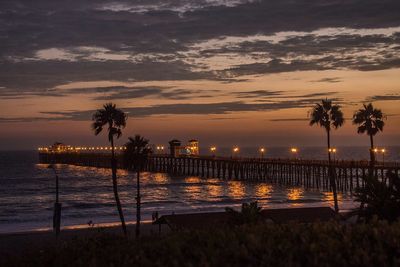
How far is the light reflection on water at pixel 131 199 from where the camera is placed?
52.7 m

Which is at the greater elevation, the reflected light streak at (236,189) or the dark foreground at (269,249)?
the dark foreground at (269,249)

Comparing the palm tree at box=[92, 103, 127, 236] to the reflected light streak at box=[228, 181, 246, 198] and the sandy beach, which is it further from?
the reflected light streak at box=[228, 181, 246, 198]

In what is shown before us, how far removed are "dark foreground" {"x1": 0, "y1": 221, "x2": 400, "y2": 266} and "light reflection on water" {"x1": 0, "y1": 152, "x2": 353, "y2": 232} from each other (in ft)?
121

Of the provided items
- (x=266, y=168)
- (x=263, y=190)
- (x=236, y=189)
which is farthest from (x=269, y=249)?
(x=266, y=168)

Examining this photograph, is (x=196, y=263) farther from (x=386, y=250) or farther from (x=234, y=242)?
(x=386, y=250)

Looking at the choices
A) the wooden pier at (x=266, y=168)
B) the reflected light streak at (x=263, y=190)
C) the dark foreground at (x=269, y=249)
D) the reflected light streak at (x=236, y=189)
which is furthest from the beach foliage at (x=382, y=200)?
the reflected light streak at (x=236, y=189)

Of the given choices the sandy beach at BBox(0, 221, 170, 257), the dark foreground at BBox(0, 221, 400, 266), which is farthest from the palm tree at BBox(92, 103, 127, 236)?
the dark foreground at BBox(0, 221, 400, 266)

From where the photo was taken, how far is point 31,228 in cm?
4459

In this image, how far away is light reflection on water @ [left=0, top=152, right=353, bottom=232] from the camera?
52.7 m

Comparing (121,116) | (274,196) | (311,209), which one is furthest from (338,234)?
(274,196)

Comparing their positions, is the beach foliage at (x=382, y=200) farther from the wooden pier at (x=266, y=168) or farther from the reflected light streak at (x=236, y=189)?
the reflected light streak at (x=236, y=189)

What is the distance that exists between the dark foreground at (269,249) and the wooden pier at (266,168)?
24.3 meters

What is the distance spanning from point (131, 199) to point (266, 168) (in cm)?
2807

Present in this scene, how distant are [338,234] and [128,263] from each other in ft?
14.0
